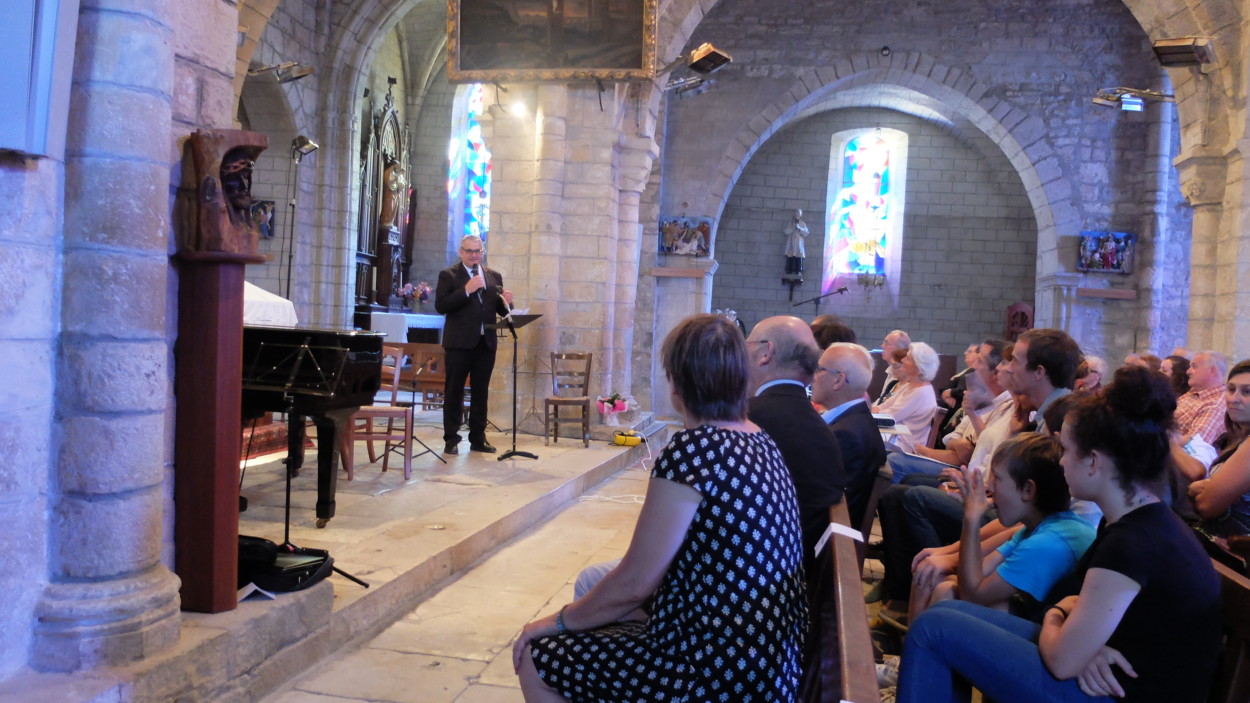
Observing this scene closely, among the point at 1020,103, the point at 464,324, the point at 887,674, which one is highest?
the point at 1020,103

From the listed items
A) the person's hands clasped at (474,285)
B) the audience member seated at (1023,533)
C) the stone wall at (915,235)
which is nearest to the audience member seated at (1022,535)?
the audience member seated at (1023,533)

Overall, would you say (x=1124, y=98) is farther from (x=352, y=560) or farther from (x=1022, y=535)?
(x=352, y=560)

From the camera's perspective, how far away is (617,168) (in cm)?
820

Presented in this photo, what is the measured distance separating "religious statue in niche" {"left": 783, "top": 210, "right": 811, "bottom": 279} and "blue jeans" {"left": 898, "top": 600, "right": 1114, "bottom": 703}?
13.4 m

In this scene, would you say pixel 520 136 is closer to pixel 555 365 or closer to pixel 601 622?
pixel 555 365

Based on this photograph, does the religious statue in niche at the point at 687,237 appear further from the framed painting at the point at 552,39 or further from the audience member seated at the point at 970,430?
the audience member seated at the point at 970,430

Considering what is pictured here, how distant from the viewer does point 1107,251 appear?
482 inches

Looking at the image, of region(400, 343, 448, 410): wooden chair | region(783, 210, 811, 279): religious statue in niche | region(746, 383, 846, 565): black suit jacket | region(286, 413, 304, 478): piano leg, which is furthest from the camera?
region(783, 210, 811, 279): religious statue in niche

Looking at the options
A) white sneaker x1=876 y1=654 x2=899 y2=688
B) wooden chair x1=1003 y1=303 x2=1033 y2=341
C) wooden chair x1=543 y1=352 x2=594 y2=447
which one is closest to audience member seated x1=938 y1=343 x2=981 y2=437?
white sneaker x1=876 y1=654 x2=899 y2=688

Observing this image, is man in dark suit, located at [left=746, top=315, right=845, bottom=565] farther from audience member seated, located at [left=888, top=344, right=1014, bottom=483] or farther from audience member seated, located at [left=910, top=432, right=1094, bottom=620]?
audience member seated, located at [left=888, top=344, right=1014, bottom=483]

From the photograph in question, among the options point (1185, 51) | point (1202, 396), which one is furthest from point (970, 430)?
point (1185, 51)

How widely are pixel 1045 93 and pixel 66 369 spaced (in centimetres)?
1325

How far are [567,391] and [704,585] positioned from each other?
6.10 metres

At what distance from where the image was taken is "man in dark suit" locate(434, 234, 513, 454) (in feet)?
19.9
